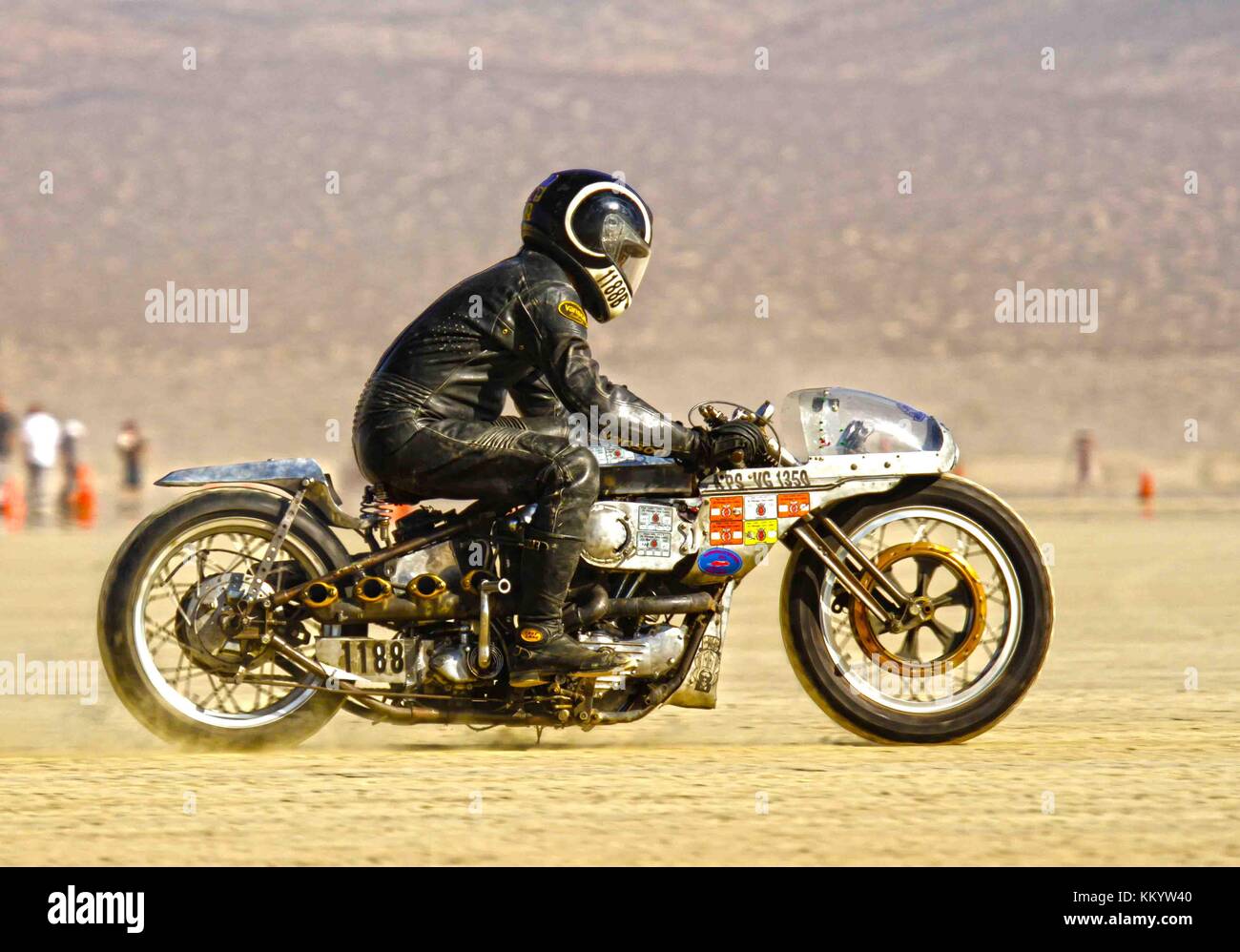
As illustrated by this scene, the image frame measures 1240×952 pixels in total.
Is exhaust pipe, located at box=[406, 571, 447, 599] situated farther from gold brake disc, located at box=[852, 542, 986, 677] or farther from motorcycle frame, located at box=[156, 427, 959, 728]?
gold brake disc, located at box=[852, 542, 986, 677]

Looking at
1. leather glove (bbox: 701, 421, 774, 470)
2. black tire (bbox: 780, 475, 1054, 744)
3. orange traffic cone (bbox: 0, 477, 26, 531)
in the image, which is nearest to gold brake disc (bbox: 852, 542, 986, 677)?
black tire (bbox: 780, 475, 1054, 744)

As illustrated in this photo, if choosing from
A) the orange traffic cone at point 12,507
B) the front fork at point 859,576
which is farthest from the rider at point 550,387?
the orange traffic cone at point 12,507

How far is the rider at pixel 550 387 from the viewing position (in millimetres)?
7172

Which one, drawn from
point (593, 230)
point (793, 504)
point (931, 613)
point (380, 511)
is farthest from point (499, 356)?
point (931, 613)

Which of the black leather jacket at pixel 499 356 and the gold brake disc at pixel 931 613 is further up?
the black leather jacket at pixel 499 356

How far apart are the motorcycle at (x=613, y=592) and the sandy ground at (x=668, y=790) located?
8.9 inches

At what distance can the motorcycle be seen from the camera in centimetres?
733

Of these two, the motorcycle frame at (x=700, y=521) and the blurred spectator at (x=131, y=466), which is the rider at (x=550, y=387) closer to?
the motorcycle frame at (x=700, y=521)

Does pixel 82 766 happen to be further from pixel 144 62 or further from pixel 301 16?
pixel 301 16

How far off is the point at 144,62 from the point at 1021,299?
39205 mm

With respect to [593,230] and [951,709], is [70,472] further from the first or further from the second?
[951,709]

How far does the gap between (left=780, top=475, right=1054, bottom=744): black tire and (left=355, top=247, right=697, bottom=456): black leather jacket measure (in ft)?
2.54

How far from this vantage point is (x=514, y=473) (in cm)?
727
